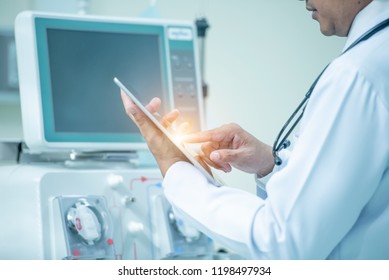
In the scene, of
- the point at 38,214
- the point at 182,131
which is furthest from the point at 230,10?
the point at 38,214

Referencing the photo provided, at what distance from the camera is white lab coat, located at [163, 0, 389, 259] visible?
873 mm

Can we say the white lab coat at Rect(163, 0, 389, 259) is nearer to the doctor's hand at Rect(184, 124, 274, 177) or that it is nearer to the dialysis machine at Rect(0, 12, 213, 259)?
the doctor's hand at Rect(184, 124, 274, 177)

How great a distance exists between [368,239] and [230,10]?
4.15 ft

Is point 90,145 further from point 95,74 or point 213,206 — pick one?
point 213,206

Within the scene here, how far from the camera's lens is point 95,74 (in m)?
1.50

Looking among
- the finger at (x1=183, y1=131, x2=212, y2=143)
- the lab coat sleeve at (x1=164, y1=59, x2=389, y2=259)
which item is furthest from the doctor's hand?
the lab coat sleeve at (x1=164, y1=59, x2=389, y2=259)

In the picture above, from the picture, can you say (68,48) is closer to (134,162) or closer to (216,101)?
(134,162)

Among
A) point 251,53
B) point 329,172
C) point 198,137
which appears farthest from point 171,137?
point 251,53

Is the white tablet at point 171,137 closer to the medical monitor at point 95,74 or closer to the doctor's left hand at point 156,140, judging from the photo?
the doctor's left hand at point 156,140

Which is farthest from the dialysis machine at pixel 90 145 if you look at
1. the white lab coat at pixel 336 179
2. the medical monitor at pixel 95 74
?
the white lab coat at pixel 336 179

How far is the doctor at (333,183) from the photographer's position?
873 mm

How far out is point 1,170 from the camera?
1.41 m

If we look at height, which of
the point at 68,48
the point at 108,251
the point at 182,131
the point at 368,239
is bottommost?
the point at 108,251

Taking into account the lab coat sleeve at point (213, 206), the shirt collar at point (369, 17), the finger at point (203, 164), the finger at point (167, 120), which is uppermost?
the shirt collar at point (369, 17)
